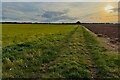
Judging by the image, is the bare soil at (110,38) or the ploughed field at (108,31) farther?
the ploughed field at (108,31)

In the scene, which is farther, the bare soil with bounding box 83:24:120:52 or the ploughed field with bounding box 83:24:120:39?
the ploughed field with bounding box 83:24:120:39

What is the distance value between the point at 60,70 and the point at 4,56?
13.1 feet

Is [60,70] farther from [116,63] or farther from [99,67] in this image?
[116,63]

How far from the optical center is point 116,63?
1612 centimetres

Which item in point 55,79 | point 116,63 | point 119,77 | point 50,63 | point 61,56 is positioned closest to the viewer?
point 55,79

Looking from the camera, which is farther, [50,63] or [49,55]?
[49,55]

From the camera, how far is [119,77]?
12773mm

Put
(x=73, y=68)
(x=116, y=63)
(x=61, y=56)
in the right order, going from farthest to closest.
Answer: (x=61, y=56), (x=116, y=63), (x=73, y=68)

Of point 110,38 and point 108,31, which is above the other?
point 108,31

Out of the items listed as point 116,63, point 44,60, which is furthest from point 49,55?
point 116,63

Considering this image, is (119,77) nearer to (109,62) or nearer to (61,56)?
(109,62)

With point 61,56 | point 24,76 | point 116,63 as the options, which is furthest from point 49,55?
point 24,76

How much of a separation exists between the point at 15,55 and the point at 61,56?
9.70 feet

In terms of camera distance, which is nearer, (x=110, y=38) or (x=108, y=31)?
(x=110, y=38)
